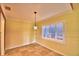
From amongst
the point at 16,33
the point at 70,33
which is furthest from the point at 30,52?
the point at 70,33

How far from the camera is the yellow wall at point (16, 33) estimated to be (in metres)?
4.92

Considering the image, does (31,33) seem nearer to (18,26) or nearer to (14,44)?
(18,26)

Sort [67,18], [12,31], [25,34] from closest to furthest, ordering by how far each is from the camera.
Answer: [67,18]
[12,31]
[25,34]

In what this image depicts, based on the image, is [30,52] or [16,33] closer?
[30,52]

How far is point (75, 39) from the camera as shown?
3053 mm

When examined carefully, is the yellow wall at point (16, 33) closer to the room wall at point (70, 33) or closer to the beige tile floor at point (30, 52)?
the beige tile floor at point (30, 52)

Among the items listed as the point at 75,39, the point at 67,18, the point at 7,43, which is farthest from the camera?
the point at 7,43

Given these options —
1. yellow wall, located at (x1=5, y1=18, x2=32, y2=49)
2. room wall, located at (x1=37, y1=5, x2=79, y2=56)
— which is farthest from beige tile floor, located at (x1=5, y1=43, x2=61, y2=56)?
yellow wall, located at (x1=5, y1=18, x2=32, y2=49)

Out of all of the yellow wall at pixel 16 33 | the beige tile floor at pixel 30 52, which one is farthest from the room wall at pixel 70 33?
the yellow wall at pixel 16 33

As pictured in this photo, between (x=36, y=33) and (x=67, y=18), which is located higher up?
(x=67, y=18)

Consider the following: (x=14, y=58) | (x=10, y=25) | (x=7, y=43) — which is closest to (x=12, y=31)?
(x=10, y=25)

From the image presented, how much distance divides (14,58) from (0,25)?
349cm

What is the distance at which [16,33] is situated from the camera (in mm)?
5523

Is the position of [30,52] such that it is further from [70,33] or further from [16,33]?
[70,33]
